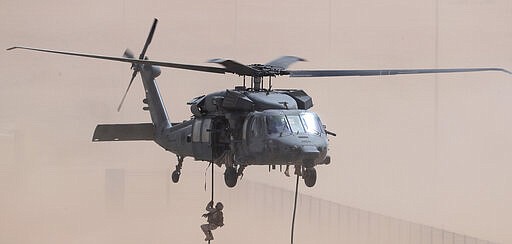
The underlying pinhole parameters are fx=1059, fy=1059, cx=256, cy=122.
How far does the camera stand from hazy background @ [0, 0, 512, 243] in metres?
11.5

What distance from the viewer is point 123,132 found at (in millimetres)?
9625

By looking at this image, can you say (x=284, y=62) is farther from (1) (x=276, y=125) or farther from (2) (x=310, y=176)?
(2) (x=310, y=176)

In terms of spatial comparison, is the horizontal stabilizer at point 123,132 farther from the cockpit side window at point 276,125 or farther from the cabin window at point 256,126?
the cockpit side window at point 276,125

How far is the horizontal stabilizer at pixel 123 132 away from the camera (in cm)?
959

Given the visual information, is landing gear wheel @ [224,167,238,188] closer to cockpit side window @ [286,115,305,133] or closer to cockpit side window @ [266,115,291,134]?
cockpit side window @ [266,115,291,134]

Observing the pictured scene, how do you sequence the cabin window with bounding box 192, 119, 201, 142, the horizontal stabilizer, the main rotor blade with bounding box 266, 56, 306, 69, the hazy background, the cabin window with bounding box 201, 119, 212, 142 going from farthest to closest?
the hazy background < the horizontal stabilizer < the main rotor blade with bounding box 266, 56, 306, 69 < the cabin window with bounding box 192, 119, 201, 142 < the cabin window with bounding box 201, 119, 212, 142

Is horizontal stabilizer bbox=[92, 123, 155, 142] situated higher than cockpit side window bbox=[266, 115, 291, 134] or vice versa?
cockpit side window bbox=[266, 115, 291, 134]

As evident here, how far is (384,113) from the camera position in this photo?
496 inches

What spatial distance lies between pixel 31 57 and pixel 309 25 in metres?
3.19

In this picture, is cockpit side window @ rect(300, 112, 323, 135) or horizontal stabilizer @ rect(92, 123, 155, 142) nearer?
cockpit side window @ rect(300, 112, 323, 135)

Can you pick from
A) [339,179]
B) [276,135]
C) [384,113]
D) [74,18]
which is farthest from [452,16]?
[276,135]

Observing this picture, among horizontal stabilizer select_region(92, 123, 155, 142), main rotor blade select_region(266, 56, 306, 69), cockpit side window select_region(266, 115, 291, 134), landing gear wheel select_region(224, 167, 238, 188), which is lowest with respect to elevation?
landing gear wheel select_region(224, 167, 238, 188)

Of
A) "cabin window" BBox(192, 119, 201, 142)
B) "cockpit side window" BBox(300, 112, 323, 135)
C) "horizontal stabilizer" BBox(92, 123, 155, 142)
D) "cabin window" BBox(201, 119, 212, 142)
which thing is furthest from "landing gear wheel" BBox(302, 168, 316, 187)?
"horizontal stabilizer" BBox(92, 123, 155, 142)

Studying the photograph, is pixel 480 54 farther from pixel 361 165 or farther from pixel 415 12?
pixel 361 165
